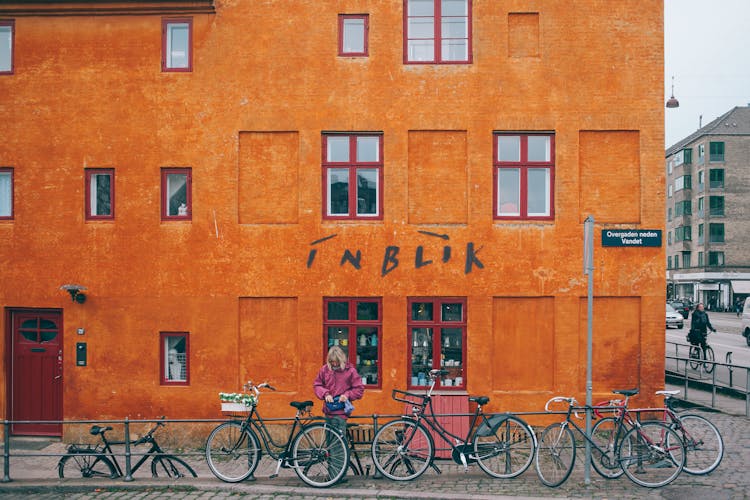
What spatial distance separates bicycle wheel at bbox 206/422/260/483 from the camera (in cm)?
977

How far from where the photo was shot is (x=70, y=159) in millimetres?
13703

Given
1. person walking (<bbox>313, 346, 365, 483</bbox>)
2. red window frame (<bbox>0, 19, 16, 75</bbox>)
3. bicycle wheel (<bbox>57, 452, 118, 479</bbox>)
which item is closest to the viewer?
person walking (<bbox>313, 346, 365, 483</bbox>)

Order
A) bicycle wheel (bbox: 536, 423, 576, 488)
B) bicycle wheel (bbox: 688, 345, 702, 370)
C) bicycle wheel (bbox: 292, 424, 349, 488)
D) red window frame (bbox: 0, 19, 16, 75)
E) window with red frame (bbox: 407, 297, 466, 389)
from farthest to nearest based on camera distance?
bicycle wheel (bbox: 688, 345, 702, 370), red window frame (bbox: 0, 19, 16, 75), window with red frame (bbox: 407, 297, 466, 389), bicycle wheel (bbox: 292, 424, 349, 488), bicycle wheel (bbox: 536, 423, 576, 488)

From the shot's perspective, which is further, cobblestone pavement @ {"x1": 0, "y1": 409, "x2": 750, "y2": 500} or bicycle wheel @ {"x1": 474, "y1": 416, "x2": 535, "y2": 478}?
bicycle wheel @ {"x1": 474, "y1": 416, "x2": 535, "y2": 478}

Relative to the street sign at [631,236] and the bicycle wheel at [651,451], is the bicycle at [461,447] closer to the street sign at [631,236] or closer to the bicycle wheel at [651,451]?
the bicycle wheel at [651,451]

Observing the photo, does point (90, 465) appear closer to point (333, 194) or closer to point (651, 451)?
point (333, 194)

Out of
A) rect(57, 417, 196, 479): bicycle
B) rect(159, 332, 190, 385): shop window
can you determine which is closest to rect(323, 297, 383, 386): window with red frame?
rect(159, 332, 190, 385): shop window

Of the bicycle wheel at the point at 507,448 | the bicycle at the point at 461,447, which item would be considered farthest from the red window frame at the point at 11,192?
the bicycle wheel at the point at 507,448

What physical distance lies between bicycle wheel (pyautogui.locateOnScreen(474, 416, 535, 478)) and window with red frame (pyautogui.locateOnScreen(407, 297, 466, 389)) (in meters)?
3.37

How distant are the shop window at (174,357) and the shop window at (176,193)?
2.42m

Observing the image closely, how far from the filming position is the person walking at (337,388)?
10.0 m

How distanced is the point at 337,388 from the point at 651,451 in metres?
4.58

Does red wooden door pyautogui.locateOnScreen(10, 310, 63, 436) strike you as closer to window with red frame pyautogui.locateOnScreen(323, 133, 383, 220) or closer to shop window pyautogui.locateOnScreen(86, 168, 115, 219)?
shop window pyautogui.locateOnScreen(86, 168, 115, 219)

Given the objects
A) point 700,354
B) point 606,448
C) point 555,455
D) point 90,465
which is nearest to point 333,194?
point 90,465
